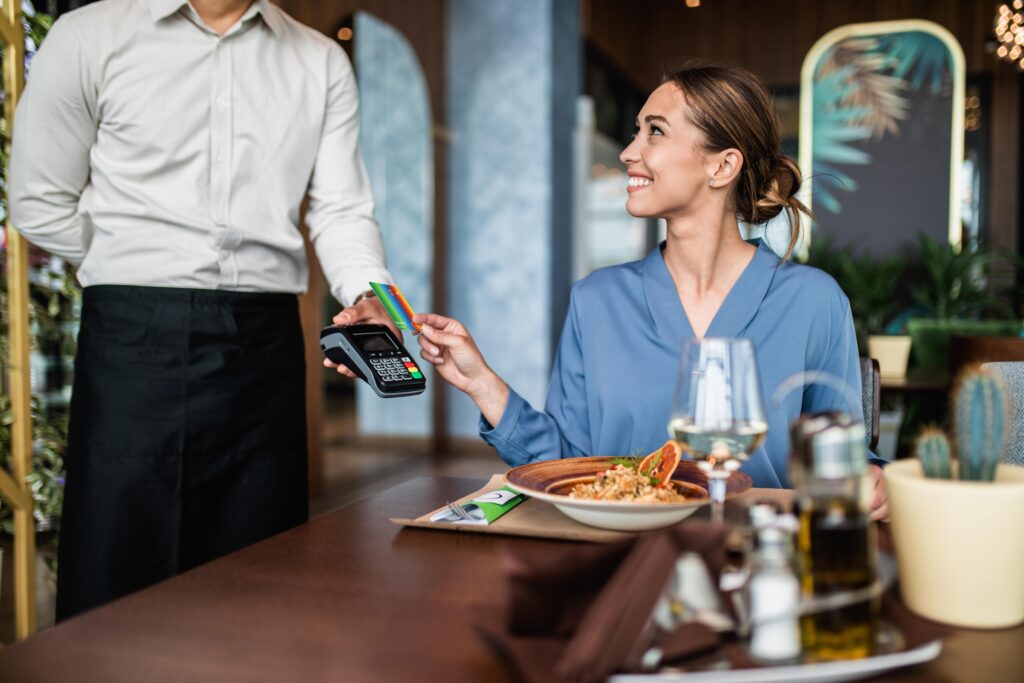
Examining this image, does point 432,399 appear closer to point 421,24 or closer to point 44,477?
point 421,24

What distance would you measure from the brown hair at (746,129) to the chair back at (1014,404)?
38 centimetres

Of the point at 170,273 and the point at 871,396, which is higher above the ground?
the point at 170,273

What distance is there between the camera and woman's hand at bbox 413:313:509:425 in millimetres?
1366

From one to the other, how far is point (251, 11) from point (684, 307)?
3.30 feet

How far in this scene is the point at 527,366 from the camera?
6.11m

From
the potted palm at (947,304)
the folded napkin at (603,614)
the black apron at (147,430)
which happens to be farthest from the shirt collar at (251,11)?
the potted palm at (947,304)

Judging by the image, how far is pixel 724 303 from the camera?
1.49m

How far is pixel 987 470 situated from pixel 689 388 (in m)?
0.25

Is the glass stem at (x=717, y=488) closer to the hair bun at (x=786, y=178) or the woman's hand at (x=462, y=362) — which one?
the woman's hand at (x=462, y=362)

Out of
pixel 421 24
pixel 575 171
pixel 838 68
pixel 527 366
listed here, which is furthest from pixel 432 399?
pixel 838 68

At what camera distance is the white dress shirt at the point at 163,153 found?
1.68 m

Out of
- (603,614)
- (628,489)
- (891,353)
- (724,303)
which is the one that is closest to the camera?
(603,614)

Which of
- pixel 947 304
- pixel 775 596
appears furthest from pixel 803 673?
pixel 947 304

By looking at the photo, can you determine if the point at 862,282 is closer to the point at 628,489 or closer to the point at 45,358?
the point at 45,358
